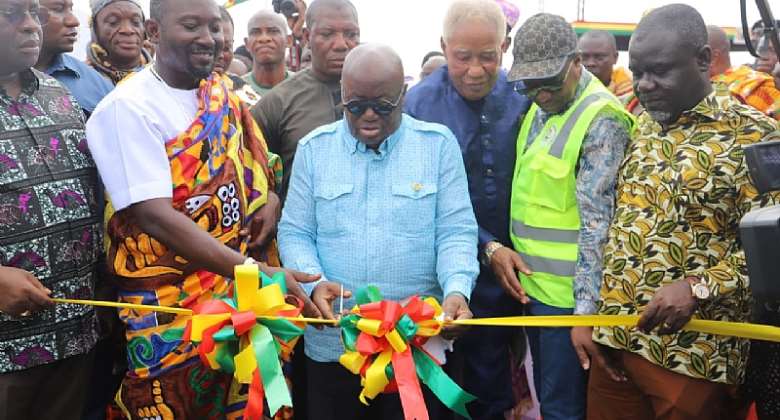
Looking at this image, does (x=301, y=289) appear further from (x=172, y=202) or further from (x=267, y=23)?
(x=267, y=23)

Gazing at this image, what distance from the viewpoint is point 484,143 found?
12.8 ft

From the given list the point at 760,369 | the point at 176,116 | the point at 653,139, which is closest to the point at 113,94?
the point at 176,116

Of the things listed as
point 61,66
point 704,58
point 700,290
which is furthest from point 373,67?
point 61,66

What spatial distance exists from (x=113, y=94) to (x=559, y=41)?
1866mm

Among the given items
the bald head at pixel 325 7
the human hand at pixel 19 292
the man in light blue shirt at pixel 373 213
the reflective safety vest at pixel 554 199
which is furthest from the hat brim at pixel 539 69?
the human hand at pixel 19 292

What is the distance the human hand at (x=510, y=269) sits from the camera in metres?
3.59

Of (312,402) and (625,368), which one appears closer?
(625,368)

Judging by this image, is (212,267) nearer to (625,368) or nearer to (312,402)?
(312,402)

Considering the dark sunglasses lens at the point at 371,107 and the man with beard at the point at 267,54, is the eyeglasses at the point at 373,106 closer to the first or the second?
the dark sunglasses lens at the point at 371,107

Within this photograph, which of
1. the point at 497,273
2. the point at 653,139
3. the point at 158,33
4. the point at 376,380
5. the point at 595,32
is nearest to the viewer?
the point at 376,380

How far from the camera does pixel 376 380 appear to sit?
2.89 meters

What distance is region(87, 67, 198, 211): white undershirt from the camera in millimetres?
3080

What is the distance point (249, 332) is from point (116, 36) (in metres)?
2.60

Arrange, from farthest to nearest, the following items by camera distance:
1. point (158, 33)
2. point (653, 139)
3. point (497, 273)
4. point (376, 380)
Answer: point (497, 273)
point (158, 33)
point (653, 139)
point (376, 380)
